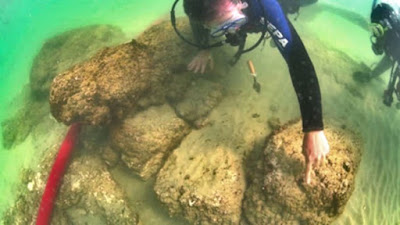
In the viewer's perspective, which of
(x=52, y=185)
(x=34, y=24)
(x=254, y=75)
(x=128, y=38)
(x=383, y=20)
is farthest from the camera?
(x=34, y=24)

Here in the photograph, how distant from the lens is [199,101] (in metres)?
4.88

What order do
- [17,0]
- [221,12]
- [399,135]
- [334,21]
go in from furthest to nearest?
[17,0] < [334,21] < [399,135] < [221,12]

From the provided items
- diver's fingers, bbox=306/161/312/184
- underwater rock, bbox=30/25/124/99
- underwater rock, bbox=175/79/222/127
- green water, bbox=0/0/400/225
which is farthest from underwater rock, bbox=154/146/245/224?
underwater rock, bbox=30/25/124/99

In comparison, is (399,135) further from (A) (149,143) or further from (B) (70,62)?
(B) (70,62)

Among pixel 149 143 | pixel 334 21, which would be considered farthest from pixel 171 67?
pixel 334 21

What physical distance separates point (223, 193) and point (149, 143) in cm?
126

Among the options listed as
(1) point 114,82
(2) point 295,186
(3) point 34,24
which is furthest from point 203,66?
(3) point 34,24

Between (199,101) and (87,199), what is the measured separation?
7.06 feet

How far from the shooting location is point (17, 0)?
11.6 meters

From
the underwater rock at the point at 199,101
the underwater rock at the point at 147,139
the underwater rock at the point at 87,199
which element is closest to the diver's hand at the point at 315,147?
the underwater rock at the point at 199,101

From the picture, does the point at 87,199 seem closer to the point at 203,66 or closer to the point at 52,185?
the point at 52,185

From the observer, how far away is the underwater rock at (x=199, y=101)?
4.78 metres

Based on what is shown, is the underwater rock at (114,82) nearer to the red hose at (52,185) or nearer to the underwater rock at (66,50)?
the red hose at (52,185)

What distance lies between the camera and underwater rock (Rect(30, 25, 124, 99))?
6.88 metres
